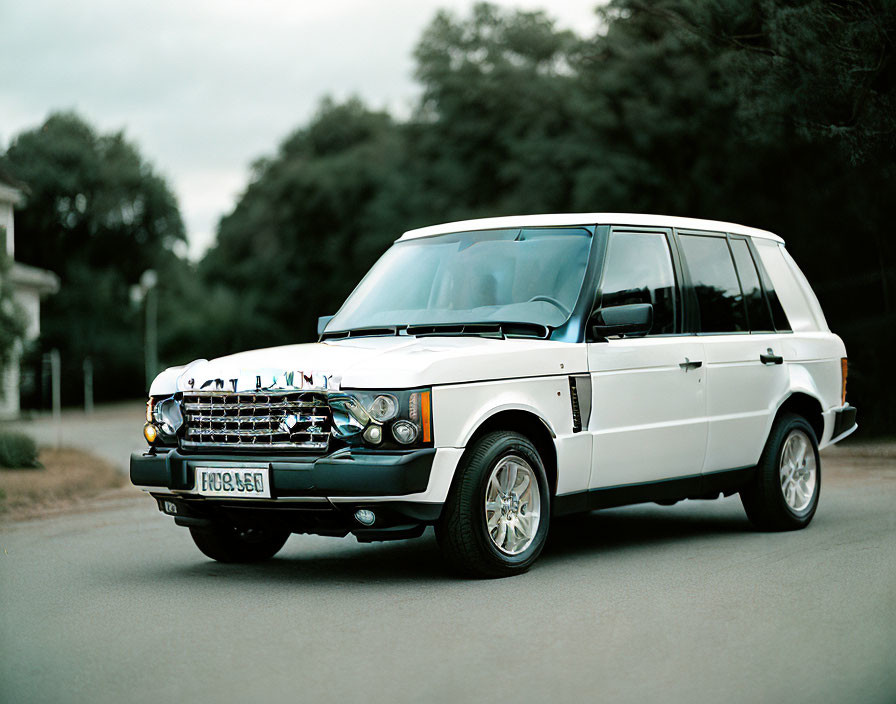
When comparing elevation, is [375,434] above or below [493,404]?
below

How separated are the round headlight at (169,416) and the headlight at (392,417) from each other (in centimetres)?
127

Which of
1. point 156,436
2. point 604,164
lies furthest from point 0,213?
point 156,436

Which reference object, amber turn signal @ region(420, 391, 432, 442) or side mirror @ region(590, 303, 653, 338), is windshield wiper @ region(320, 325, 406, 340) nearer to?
side mirror @ region(590, 303, 653, 338)

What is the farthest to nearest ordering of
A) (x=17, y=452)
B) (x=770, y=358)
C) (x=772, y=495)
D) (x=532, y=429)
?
1. (x=17, y=452)
2. (x=770, y=358)
3. (x=772, y=495)
4. (x=532, y=429)

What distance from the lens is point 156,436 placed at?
8117 millimetres

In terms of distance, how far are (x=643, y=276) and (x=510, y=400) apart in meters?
1.71

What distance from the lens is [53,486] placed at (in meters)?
15.1

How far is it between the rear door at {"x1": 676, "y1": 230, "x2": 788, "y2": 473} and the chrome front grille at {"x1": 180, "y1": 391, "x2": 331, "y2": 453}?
2.99 metres

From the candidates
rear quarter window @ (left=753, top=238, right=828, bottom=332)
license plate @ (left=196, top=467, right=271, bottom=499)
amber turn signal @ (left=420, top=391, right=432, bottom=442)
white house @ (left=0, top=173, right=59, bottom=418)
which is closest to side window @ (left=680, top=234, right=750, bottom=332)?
rear quarter window @ (left=753, top=238, right=828, bottom=332)

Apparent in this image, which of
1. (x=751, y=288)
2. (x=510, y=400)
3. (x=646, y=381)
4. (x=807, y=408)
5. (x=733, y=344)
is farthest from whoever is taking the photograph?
(x=807, y=408)

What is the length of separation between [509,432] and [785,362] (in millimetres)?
3073

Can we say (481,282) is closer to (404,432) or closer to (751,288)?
(404,432)

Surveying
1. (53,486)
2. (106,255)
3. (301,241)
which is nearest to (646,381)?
(53,486)

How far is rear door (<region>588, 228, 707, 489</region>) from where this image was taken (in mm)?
8312
